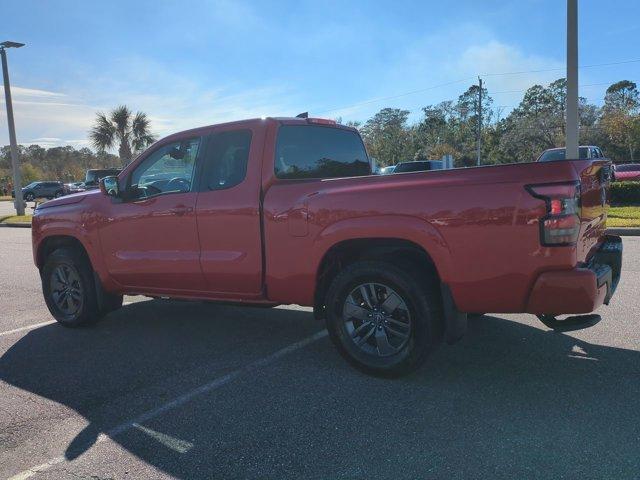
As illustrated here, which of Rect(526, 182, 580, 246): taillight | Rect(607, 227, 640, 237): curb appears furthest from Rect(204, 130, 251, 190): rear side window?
Rect(607, 227, 640, 237): curb

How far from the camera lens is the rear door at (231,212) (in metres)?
4.48

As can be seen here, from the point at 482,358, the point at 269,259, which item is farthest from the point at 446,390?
the point at 269,259

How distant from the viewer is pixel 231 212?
455 cm

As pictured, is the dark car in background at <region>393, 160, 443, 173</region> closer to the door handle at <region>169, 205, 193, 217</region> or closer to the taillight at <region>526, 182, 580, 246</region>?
the door handle at <region>169, 205, 193, 217</region>

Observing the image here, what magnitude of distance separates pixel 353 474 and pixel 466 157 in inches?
2775

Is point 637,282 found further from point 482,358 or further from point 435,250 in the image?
point 435,250

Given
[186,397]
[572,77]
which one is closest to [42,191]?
[572,77]

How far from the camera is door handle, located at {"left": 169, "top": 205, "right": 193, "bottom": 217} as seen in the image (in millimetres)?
4811

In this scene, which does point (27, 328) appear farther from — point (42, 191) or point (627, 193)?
point (42, 191)

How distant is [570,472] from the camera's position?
272 cm

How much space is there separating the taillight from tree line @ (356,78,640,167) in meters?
38.8

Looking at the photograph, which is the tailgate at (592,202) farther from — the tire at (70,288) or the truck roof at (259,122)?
the tire at (70,288)

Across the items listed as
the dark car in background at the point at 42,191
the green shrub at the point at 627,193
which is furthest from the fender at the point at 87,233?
the dark car in background at the point at 42,191

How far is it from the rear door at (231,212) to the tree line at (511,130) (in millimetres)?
37389
